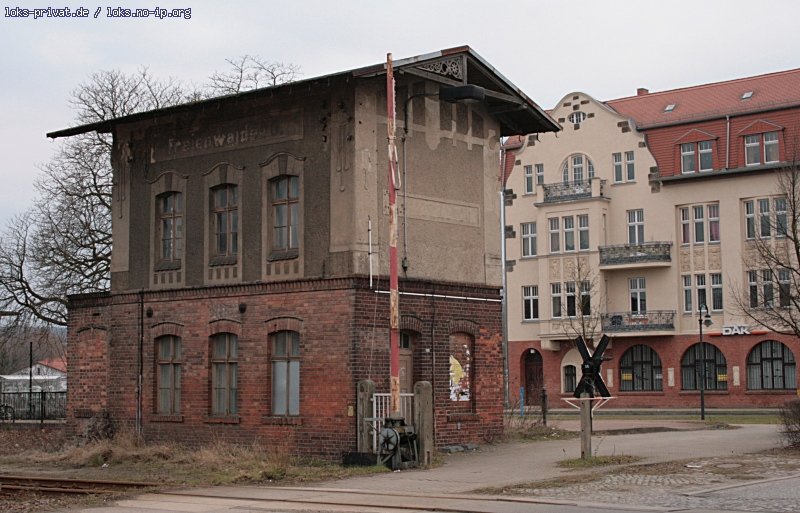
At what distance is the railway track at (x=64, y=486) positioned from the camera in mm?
19344

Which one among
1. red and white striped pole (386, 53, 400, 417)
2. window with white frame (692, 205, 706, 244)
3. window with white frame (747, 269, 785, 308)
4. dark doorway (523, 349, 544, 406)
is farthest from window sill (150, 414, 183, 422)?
dark doorway (523, 349, 544, 406)

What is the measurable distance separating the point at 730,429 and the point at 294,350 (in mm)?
14777

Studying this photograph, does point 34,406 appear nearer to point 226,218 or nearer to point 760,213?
point 226,218

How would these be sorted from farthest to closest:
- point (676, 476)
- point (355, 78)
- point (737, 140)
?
1. point (737, 140)
2. point (355, 78)
3. point (676, 476)

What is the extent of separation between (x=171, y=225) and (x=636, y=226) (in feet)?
115

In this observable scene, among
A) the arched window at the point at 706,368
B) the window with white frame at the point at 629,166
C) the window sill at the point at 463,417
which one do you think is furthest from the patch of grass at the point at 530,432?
the window with white frame at the point at 629,166

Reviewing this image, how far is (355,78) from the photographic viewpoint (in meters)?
22.9

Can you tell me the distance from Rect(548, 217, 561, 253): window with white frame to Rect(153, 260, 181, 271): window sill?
34946mm

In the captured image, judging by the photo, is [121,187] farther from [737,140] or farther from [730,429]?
[737,140]

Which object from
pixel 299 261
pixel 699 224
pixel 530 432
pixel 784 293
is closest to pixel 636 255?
pixel 699 224

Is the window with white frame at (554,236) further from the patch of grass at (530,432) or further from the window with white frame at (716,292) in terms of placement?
the patch of grass at (530,432)

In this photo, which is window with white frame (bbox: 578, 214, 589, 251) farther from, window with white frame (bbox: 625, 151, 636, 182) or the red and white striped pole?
the red and white striped pole

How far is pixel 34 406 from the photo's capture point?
37594mm

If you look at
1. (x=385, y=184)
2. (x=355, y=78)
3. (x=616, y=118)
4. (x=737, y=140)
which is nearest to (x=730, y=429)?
(x=385, y=184)
